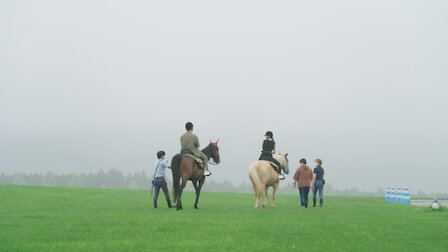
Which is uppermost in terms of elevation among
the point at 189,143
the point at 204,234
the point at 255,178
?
the point at 189,143

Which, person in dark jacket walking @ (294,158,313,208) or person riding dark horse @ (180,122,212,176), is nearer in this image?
person riding dark horse @ (180,122,212,176)

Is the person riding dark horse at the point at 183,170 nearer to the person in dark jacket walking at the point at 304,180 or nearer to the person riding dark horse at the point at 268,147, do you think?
the person riding dark horse at the point at 268,147

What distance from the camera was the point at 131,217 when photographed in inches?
570

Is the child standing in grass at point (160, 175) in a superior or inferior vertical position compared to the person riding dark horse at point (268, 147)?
inferior

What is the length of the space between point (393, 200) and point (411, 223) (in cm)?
2236

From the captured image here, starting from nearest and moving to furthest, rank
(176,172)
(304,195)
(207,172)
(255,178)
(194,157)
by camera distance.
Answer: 1. (176,172)
2. (194,157)
3. (207,172)
4. (255,178)
5. (304,195)

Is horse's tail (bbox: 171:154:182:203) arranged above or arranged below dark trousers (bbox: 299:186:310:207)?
above

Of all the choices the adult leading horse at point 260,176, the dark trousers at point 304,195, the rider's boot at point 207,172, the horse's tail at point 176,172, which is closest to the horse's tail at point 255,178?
the adult leading horse at point 260,176

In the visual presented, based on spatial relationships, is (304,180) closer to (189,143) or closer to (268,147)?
(268,147)

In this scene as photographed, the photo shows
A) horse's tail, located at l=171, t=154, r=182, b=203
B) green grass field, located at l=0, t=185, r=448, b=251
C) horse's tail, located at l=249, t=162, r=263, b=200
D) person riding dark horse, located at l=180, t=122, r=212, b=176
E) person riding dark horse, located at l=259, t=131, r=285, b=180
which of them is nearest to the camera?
green grass field, located at l=0, t=185, r=448, b=251

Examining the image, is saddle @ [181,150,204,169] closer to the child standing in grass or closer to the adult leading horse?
the child standing in grass

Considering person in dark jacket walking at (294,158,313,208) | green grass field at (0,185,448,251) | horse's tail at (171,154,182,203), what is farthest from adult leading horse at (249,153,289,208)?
green grass field at (0,185,448,251)

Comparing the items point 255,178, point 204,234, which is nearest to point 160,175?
point 255,178

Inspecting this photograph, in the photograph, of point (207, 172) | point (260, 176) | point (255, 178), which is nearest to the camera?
point (207, 172)
